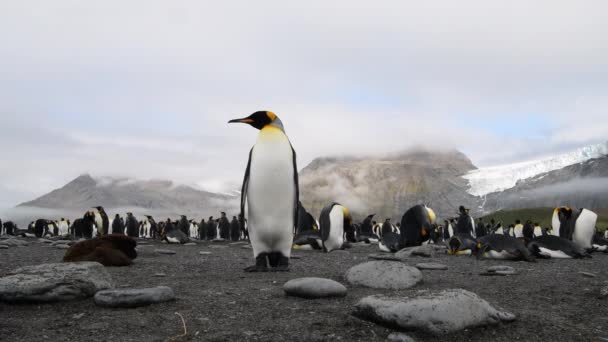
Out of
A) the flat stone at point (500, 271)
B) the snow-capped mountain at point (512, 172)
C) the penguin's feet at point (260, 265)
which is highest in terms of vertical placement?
the snow-capped mountain at point (512, 172)

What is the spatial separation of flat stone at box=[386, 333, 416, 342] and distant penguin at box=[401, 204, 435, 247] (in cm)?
885

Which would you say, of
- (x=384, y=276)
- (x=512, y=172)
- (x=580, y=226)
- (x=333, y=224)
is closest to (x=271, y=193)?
(x=384, y=276)

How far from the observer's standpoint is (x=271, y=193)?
631 centimetres

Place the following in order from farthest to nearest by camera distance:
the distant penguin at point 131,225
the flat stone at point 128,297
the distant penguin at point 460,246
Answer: the distant penguin at point 131,225 → the distant penguin at point 460,246 → the flat stone at point 128,297

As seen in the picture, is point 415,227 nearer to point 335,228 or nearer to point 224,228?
point 335,228

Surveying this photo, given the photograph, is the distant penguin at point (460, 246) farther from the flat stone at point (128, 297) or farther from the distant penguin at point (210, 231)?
the distant penguin at point (210, 231)

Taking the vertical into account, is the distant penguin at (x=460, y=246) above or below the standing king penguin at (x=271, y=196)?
below

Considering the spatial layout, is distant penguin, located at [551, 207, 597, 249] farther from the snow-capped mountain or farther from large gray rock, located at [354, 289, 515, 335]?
the snow-capped mountain

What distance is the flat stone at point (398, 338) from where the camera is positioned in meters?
2.96

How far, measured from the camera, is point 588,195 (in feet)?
363

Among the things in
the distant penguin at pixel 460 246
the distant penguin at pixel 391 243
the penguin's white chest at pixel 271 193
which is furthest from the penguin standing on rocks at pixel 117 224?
the penguin's white chest at pixel 271 193

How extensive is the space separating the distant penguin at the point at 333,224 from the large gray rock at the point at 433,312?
7923mm

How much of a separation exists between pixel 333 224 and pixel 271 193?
5581 mm

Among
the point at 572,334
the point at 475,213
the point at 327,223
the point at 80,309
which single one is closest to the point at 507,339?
the point at 572,334
